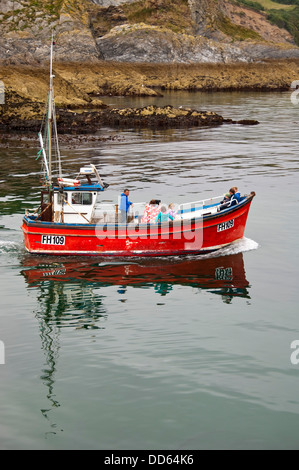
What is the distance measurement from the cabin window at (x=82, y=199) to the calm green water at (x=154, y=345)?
2.40 meters

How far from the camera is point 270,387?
15516 millimetres

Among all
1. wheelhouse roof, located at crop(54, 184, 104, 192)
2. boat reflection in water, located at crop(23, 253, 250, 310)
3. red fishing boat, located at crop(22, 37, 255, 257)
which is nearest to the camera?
boat reflection in water, located at crop(23, 253, 250, 310)

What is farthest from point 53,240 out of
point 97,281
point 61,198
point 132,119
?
point 132,119

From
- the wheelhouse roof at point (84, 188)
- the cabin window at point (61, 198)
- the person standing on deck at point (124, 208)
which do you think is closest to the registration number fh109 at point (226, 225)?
the person standing on deck at point (124, 208)

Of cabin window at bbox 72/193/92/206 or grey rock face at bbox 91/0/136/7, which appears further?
grey rock face at bbox 91/0/136/7

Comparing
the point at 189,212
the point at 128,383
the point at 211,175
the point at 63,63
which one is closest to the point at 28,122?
the point at 211,175

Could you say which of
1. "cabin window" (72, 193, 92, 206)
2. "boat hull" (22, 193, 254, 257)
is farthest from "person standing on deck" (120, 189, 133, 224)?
"cabin window" (72, 193, 92, 206)

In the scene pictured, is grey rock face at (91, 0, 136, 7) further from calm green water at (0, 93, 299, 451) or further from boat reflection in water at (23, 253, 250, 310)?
boat reflection in water at (23, 253, 250, 310)

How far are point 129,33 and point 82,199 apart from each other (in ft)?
421

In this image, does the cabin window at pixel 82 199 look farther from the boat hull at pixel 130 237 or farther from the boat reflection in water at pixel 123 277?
the boat reflection in water at pixel 123 277

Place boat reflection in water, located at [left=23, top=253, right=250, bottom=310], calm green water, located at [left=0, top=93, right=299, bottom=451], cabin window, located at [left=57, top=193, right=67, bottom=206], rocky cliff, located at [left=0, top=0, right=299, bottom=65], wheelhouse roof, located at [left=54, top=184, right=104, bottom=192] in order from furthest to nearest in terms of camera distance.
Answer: rocky cliff, located at [left=0, top=0, right=299, bottom=65] → cabin window, located at [left=57, top=193, right=67, bottom=206] → wheelhouse roof, located at [left=54, top=184, right=104, bottom=192] → boat reflection in water, located at [left=23, top=253, right=250, bottom=310] → calm green water, located at [left=0, top=93, right=299, bottom=451]

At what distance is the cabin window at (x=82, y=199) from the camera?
86.2 feet

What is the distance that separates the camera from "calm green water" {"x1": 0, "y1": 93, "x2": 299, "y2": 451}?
548 inches

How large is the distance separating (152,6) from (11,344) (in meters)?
156
